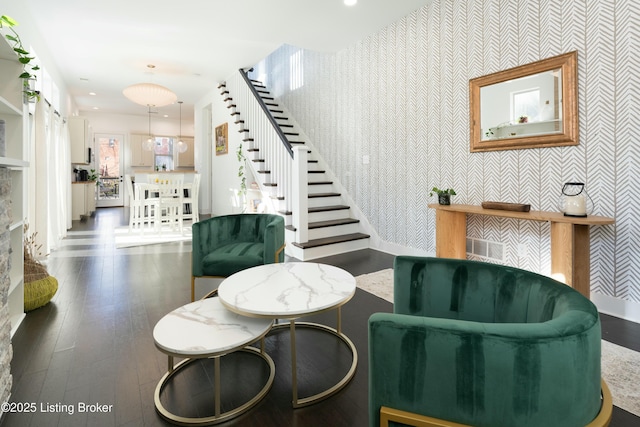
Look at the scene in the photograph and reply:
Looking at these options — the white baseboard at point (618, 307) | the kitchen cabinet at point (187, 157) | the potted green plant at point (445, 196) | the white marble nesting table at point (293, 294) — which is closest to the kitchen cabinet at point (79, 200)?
the kitchen cabinet at point (187, 157)

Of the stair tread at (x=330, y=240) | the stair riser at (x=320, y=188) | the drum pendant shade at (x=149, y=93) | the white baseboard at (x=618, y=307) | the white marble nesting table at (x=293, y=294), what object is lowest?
the white baseboard at (x=618, y=307)

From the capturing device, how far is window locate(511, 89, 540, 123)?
305 centimetres

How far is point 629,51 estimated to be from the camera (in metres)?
2.50

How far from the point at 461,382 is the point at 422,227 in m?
3.53

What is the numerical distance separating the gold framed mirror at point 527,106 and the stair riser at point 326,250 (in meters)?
2.06

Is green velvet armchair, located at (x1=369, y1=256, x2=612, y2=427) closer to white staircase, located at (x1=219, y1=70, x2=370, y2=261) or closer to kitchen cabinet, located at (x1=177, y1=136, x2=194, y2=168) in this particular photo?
white staircase, located at (x1=219, y1=70, x2=370, y2=261)

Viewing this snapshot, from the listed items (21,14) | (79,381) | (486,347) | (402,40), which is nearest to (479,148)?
(402,40)

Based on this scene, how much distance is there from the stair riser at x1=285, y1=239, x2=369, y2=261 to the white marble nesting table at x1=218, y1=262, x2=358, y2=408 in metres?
2.14

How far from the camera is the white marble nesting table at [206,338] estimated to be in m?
1.40

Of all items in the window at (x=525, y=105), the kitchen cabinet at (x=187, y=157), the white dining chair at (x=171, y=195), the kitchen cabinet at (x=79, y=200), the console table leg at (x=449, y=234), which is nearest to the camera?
the window at (x=525, y=105)

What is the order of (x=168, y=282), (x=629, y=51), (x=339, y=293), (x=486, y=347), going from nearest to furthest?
1. (x=486, y=347)
2. (x=339, y=293)
3. (x=629, y=51)
4. (x=168, y=282)

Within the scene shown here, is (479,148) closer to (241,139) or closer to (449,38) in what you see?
(449,38)

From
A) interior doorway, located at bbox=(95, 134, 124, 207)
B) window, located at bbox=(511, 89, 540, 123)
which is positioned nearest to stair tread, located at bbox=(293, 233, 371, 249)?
window, located at bbox=(511, 89, 540, 123)

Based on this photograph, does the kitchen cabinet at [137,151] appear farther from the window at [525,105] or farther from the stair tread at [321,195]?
the window at [525,105]
